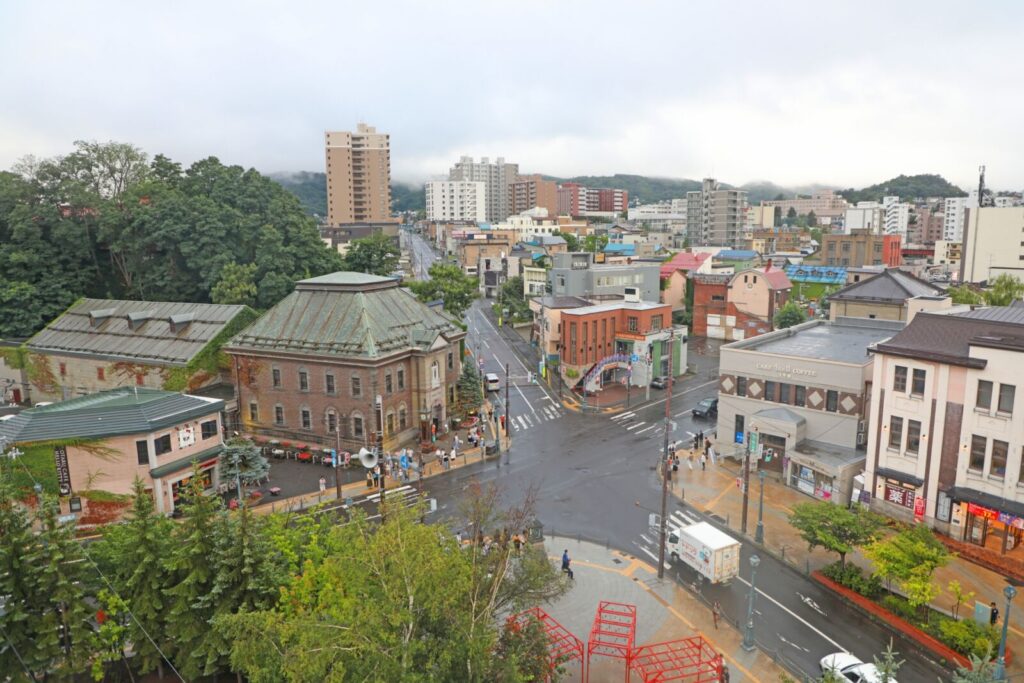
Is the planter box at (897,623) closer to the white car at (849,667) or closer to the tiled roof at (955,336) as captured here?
the white car at (849,667)

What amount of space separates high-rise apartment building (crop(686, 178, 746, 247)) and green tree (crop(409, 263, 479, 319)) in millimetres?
110392

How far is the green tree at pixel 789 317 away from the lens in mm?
87875

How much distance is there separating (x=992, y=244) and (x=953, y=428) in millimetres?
86316

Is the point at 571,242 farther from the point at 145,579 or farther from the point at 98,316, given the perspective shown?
the point at 145,579

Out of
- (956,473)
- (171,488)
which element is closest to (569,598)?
(956,473)

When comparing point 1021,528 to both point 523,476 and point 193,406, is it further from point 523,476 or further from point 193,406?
point 193,406

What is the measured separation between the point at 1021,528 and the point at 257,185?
84021 millimetres

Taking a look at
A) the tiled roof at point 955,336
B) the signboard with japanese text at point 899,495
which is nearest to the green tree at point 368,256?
the tiled roof at point 955,336

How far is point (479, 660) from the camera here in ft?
59.2

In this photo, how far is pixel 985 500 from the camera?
34156mm

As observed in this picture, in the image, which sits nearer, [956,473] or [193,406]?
[956,473]

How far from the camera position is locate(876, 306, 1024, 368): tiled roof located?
111 feet

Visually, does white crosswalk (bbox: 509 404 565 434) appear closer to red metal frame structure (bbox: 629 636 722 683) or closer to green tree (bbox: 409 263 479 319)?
green tree (bbox: 409 263 479 319)

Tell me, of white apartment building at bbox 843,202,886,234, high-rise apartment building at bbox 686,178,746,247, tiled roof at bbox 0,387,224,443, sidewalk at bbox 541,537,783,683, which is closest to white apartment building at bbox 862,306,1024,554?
sidewalk at bbox 541,537,783,683
